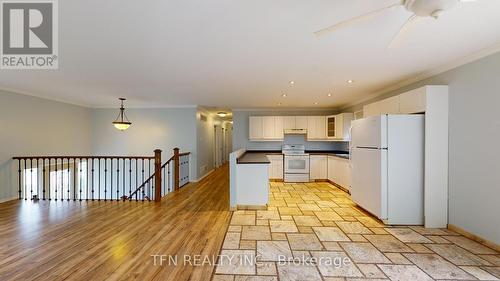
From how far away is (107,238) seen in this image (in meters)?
3.13

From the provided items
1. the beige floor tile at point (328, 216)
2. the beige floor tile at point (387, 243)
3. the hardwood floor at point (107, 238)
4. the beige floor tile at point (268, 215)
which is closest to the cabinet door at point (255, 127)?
the hardwood floor at point (107, 238)

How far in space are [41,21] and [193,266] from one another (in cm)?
279

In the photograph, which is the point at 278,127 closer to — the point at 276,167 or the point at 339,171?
the point at 276,167

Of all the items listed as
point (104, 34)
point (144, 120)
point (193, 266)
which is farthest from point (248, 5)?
→ point (144, 120)

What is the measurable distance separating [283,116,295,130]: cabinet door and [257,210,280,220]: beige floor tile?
3757 millimetres

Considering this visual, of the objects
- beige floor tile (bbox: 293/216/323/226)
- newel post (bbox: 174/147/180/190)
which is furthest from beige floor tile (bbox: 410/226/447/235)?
newel post (bbox: 174/147/180/190)

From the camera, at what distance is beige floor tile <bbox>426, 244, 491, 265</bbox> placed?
254cm

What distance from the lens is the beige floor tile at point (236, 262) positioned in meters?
2.39

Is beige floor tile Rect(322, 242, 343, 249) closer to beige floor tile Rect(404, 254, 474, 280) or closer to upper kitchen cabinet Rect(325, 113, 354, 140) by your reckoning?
beige floor tile Rect(404, 254, 474, 280)

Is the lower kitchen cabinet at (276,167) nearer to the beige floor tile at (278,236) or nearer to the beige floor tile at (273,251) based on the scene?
the beige floor tile at (278,236)

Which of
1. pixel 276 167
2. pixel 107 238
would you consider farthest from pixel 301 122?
pixel 107 238

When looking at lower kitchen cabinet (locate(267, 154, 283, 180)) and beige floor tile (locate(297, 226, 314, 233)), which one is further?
lower kitchen cabinet (locate(267, 154, 283, 180))

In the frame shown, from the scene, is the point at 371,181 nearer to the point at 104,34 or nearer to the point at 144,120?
the point at 104,34

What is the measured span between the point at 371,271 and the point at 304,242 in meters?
0.86
